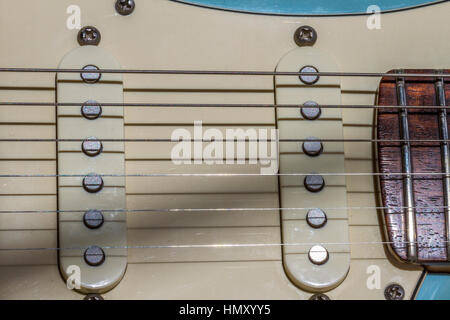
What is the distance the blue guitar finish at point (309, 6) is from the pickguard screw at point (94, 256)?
0.44 metres

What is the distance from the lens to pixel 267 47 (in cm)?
107

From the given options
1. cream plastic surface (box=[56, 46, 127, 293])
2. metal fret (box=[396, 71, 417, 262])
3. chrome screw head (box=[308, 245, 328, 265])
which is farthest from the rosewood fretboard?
cream plastic surface (box=[56, 46, 127, 293])

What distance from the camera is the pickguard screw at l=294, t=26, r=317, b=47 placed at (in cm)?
106

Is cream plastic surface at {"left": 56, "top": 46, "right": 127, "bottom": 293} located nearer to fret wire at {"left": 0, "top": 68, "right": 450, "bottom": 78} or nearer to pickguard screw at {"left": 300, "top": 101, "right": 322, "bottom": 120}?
fret wire at {"left": 0, "top": 68, "right": 450, "bottom": 78}

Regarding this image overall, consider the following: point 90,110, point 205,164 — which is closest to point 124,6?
point 90,110

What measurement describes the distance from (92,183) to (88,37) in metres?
0.24

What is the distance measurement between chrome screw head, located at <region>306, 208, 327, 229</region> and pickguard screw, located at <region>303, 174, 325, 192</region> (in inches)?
1.4

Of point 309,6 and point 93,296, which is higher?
point 309,6

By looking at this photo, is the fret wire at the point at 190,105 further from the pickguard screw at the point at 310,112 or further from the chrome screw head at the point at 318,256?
the chrome screw head at the point at 318,256

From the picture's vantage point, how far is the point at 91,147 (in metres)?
1.00

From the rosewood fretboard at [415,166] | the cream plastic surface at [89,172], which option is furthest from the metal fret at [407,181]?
the cream plastic surface at [89,172]

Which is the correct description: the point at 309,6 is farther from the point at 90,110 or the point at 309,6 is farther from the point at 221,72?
the point at 90,110
